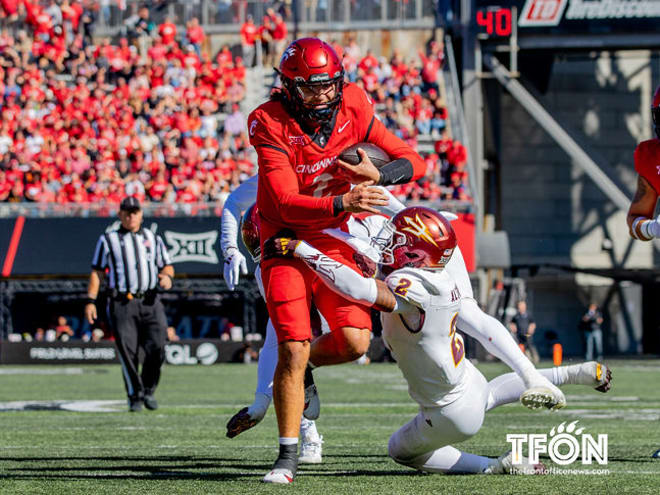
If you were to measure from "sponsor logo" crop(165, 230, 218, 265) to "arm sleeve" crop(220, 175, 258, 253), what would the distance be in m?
15.0

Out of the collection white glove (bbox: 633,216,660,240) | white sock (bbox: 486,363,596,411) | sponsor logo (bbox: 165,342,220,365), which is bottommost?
sponsor logo (bbox: 165,342,220,365)

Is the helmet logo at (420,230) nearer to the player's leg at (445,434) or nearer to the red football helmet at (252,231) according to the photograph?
the player's leg at (445,434)

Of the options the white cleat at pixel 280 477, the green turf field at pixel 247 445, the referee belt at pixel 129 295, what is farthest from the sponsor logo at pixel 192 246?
the white cleat at pixel 280 477

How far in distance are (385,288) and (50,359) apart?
57.5 ft

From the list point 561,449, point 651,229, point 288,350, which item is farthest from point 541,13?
point 288,350

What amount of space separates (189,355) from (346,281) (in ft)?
54.4

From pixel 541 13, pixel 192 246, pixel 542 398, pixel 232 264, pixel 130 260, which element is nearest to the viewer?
pixel 542 398

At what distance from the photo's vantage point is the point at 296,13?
86.5 feet

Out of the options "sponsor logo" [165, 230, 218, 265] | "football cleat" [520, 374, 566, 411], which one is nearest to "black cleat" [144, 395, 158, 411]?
"football cleat" [520, 374, 566, 411]

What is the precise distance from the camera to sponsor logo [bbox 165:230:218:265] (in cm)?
2186

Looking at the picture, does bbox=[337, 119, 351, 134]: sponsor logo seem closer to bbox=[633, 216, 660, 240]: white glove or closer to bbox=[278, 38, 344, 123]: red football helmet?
bbox=[278, 38, 344, 123]: red football helmet

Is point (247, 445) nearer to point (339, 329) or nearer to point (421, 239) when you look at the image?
point (339, 329)

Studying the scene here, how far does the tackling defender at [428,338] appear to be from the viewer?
17.2 feet

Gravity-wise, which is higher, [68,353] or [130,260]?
[130,260]
